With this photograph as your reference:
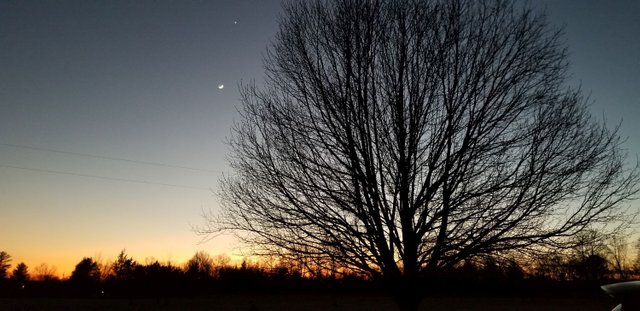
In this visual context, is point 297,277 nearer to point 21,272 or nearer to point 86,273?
point 86,273


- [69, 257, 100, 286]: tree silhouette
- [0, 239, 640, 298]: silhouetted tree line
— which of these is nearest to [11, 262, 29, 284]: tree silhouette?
[0, 239, 640, 298]: silhouetted tree line

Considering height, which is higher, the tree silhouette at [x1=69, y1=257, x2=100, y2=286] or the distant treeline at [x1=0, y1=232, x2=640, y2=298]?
the tree silhouette at [x1=69, y1=257, x2=100, y2=286]

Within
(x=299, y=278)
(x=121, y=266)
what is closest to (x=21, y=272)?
(x=121, y=266)

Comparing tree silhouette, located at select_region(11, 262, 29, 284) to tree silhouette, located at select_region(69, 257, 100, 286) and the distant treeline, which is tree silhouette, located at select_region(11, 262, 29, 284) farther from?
tree silhouette, located at select_region(69, 257, 100, 286)

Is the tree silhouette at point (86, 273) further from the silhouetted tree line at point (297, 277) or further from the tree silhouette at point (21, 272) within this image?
the tree silhouette at point (21, 272)

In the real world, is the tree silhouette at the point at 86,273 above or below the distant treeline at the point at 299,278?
above

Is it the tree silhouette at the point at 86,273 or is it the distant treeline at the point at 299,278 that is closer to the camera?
the distant treeline at the point at 299,278

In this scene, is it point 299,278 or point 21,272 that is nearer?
point 299,278

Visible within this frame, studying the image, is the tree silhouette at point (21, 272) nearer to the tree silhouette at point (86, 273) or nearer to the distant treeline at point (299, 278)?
the distant treeline at point (299, 278)

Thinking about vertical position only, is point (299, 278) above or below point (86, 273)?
below

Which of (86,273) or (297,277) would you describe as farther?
(86,273)

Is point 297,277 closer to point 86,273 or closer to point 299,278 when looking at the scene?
point 299,278

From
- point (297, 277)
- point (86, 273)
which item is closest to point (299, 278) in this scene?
point (297, 277)

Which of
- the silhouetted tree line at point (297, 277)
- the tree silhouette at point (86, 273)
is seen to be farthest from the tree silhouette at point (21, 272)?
the tree silhouette at point (86, 273)
